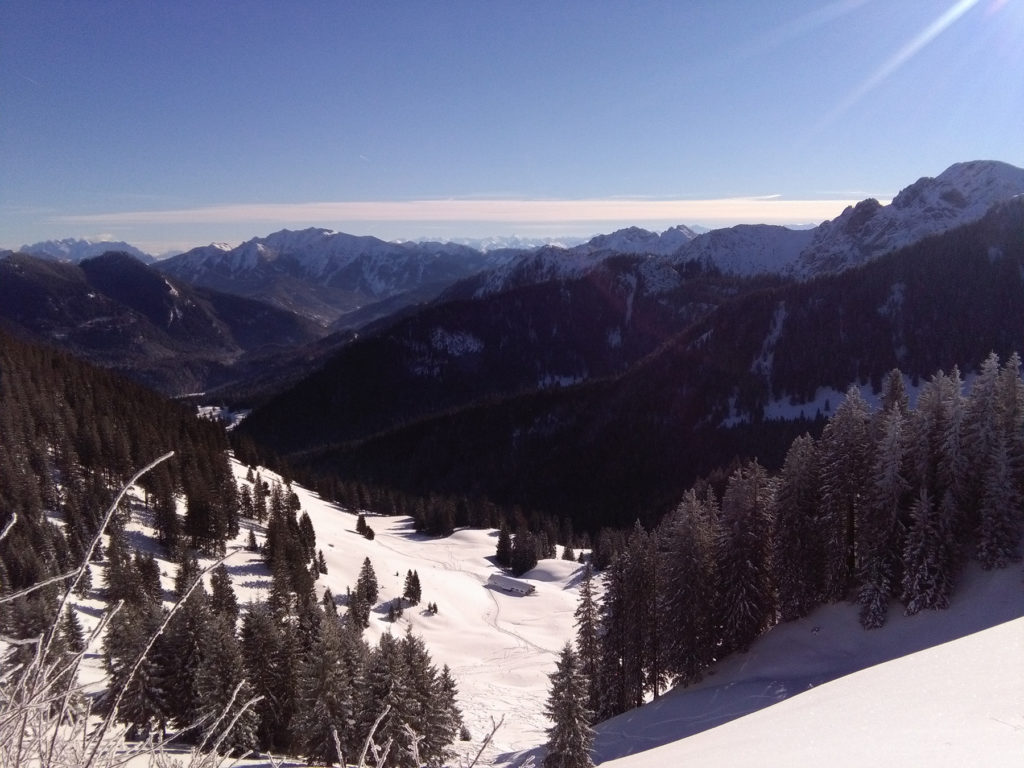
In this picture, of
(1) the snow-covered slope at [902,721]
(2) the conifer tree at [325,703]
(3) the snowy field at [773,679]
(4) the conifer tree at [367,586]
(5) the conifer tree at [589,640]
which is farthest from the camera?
(4) the conifer tree at [367,586]

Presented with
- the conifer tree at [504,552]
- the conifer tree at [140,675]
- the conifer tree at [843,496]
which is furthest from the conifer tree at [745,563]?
the conifer tree at [504,552]

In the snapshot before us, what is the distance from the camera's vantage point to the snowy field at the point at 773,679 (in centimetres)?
1075

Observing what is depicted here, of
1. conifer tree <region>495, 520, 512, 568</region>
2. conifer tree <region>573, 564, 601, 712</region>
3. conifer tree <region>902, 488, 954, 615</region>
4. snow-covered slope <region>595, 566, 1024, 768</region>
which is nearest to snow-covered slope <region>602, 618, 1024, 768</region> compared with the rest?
snow-covered slope <region>595, 566, 1024, 768</region>

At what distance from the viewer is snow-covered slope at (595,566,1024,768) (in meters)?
10.1

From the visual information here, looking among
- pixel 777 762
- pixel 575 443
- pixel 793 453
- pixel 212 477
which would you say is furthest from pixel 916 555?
pixel 575 443

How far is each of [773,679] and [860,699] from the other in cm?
1372

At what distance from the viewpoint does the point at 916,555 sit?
25.3 metres

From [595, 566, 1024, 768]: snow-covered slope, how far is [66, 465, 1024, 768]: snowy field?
6 centimetres

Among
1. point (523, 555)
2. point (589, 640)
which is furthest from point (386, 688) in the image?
point (523, 555)

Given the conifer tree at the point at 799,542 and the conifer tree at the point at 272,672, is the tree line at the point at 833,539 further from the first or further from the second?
the conifer tree at the point at 272,672

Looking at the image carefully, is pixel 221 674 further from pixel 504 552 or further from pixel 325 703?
pixel 504 552

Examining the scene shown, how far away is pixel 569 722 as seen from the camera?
→ 78.4 feet

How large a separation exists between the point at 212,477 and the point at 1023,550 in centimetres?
6177

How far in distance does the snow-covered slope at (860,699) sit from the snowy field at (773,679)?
0.06m
